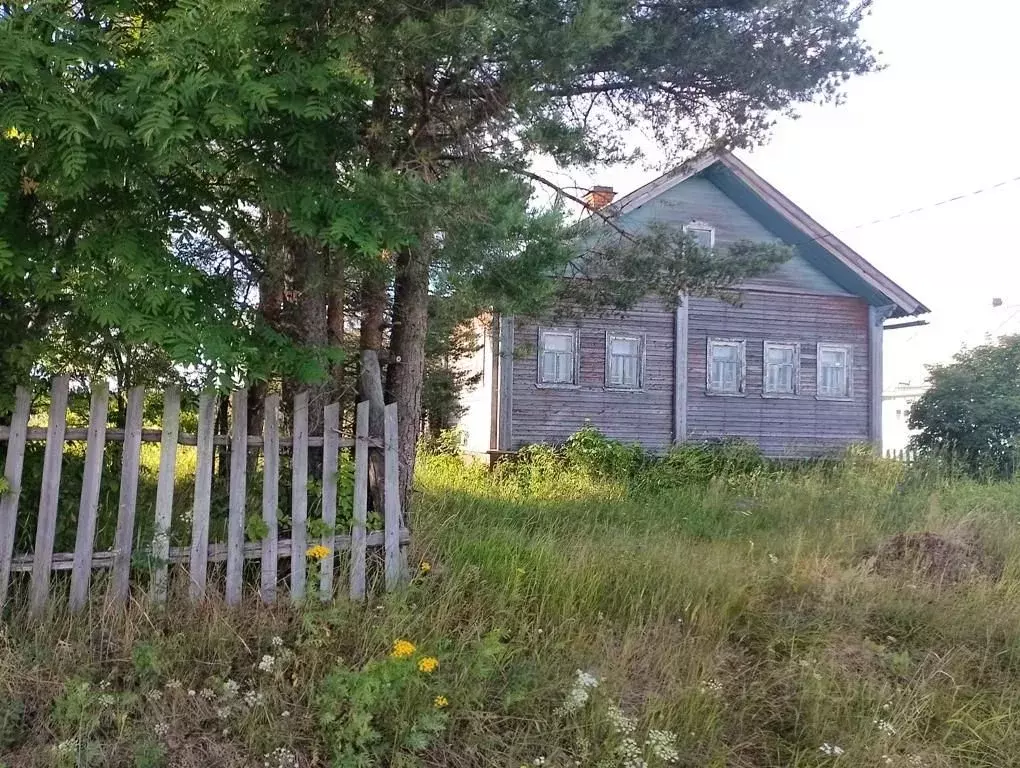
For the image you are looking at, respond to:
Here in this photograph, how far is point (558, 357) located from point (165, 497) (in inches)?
442

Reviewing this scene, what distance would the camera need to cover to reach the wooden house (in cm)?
1480

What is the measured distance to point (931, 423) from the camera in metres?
15.6

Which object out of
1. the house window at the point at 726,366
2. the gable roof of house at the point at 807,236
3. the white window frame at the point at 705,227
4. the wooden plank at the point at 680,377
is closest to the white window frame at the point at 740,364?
the house window at the point at 726,366

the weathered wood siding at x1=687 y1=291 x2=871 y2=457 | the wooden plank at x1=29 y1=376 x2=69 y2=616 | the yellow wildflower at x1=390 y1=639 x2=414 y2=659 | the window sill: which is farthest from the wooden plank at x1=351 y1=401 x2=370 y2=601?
the weathered wood siding at x1=687 y1=291 x2=871 y2=457

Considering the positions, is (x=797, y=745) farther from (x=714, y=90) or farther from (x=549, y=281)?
(x=714, y=90)

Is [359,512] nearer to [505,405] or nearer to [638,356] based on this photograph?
[505,405]

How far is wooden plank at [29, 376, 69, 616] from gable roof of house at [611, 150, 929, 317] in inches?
472

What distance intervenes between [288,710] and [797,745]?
2.26m

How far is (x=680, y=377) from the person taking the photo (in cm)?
1546

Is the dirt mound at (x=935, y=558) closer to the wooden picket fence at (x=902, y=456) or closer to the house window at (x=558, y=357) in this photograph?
the wooden picket fence at (x=902, y=456)

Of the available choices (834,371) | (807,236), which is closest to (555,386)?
(807,236)

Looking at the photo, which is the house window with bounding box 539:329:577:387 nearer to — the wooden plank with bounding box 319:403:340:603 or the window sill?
the window sill

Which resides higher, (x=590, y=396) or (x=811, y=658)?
(x=590, y=396)

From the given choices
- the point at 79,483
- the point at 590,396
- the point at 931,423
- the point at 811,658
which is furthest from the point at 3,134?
the point at 931,423
